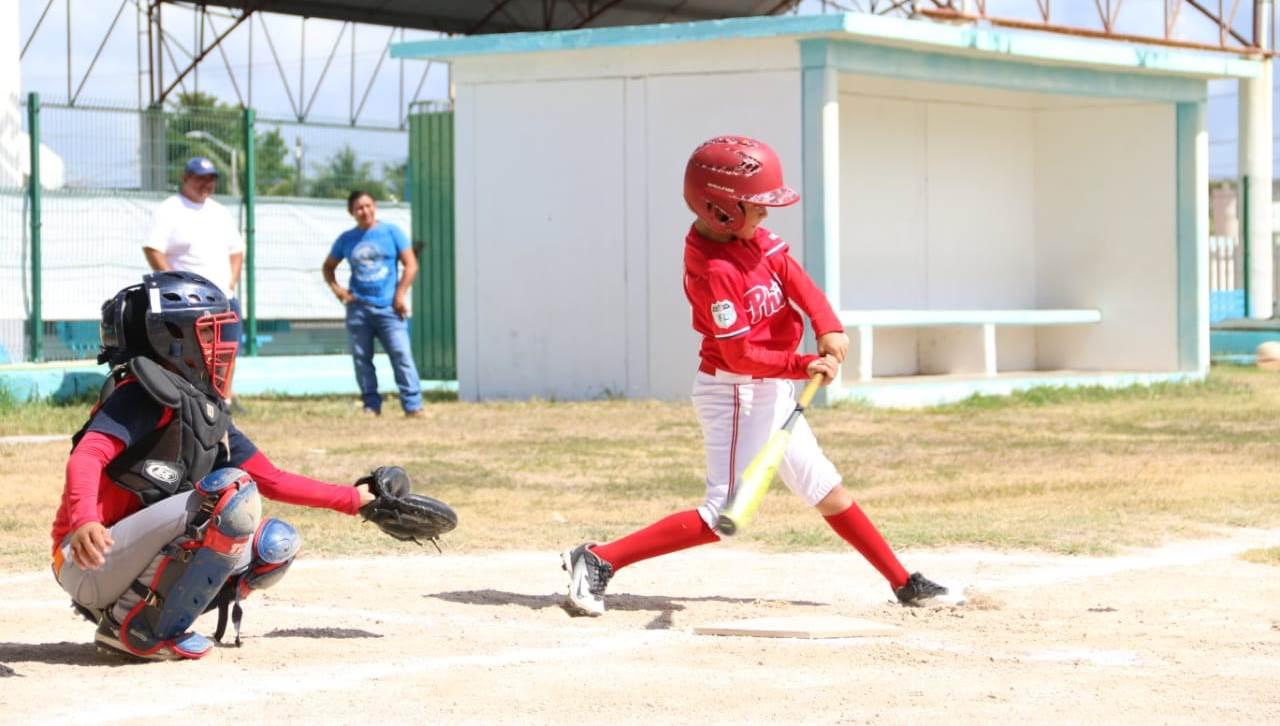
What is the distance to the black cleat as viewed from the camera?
22.9ft

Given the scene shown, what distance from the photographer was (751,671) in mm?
5840

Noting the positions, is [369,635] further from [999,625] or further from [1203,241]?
[1203,241]

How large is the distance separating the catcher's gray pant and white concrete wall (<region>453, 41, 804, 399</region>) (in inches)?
455

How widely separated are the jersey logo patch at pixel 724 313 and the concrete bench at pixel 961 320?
35.6 feet

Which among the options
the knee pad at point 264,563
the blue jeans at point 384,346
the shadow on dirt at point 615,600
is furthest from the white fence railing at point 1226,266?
the knee pad at point 264,563

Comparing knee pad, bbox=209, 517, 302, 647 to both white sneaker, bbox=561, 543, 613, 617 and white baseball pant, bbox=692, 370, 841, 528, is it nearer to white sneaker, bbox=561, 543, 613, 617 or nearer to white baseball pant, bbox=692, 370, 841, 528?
white sneaker, bbox=561, 543, 613, 617

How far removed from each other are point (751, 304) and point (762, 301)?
0.05m

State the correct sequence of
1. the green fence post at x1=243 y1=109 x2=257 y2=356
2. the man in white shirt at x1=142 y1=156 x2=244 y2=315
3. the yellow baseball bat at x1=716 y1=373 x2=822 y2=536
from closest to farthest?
the yellow baseball bat at x1=716 y1=373 x2=822 y2=536
the man in white shirt at x1=142 y1=156 x2=244 y2=315
the green fence post at x1=243 y1=109 x2=257 y2=356

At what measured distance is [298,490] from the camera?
6172mm

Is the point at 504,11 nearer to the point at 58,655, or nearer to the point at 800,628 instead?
the point at 800,628

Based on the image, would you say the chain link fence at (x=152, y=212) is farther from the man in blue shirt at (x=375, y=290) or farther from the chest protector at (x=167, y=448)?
the chest protector at (x=167, y=448)

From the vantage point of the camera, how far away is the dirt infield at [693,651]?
5.24 m

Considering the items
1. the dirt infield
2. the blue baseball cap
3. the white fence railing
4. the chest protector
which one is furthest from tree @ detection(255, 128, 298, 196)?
the white fence railing

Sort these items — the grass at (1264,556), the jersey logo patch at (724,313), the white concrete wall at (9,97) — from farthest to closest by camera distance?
the white concrete wall at (9,97) < the grass at (1264,556) < the jersey logo patch at (724,313)
